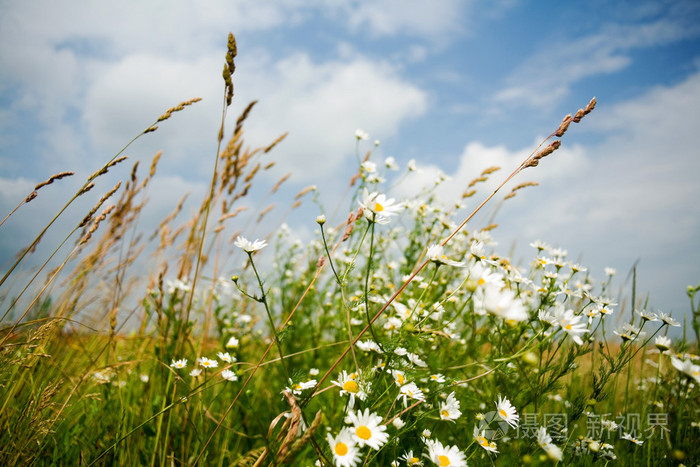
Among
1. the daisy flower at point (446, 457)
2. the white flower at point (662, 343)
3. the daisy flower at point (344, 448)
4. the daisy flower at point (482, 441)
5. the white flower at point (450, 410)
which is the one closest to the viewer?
the daisy flower at point (344, 448)

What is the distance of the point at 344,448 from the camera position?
94 centimetres

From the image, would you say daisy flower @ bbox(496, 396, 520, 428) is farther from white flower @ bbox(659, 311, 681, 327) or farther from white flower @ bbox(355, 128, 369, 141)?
white flower @ bbox(355, 128, 369, 141)

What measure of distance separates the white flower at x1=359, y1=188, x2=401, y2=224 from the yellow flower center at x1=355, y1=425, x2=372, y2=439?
22.4 inches

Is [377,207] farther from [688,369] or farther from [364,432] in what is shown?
[688,369]

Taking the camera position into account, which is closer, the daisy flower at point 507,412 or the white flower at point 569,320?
the white flower at point 569,320

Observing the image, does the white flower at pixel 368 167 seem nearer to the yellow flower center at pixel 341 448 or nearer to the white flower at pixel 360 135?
the white flower at pixel 360 135

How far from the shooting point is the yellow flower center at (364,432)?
3.19ft

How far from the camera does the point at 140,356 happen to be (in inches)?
97.3

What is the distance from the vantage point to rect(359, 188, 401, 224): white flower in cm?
113

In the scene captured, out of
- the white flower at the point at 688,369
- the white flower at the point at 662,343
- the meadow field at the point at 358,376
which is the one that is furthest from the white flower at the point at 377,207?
the white flower at the point at 662,343

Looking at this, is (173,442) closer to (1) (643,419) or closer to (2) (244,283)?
(2) (244,283)

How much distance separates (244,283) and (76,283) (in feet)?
3.72

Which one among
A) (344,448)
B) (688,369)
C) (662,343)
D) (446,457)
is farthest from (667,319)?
(344,448)

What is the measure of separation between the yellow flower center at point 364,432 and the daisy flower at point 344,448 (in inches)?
1.7
